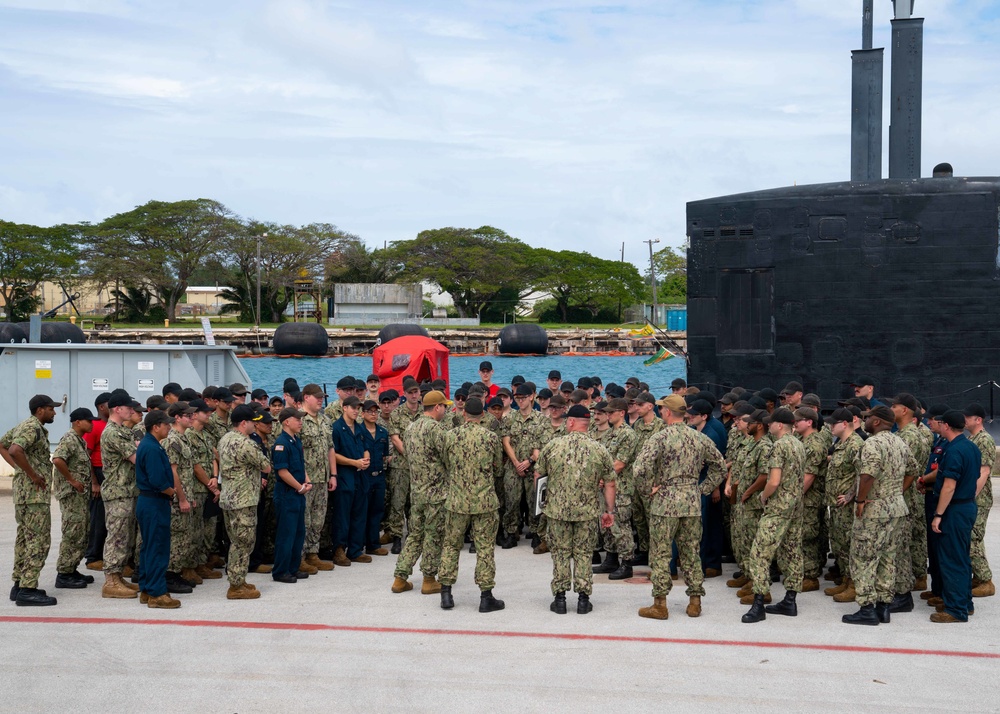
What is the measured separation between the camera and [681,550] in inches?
326

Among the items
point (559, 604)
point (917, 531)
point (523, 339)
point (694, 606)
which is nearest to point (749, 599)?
point (694, 606)

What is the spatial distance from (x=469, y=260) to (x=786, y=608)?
70.5 meters

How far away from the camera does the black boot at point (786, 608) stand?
27.0 feet

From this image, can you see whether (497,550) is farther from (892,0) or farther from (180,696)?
(892,0)

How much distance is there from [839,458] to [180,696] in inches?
225

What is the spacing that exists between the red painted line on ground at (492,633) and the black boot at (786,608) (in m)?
0.89

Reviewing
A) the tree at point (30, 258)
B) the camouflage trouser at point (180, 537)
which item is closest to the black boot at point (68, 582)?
the camouflage trouser at point (180, 537)

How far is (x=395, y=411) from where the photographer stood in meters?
11.4

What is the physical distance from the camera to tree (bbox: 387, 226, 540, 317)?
78062mm

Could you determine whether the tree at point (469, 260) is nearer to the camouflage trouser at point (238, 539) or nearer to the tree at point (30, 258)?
the tree at point (30, 258)

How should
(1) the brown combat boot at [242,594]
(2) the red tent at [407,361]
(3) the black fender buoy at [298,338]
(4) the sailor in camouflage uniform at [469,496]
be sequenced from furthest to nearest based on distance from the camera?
1. (3) the black fender buoy at [298,338]
2. (2) the red tent at [407,361]
3. (1) the brown combat boot at [242,594]
4. (4) the sailor in camouflage uniform at [469,496]

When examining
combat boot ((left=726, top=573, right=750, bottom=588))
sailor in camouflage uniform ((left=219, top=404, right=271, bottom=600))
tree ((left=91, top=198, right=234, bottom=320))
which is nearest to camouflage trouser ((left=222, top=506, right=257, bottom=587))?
sailor in camouflage uniform ((left=219, top=404, right=271, bottom=600))

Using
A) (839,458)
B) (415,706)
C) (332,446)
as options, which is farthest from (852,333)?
(415,706)

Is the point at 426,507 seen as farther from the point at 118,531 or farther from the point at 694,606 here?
the point at 118,531
